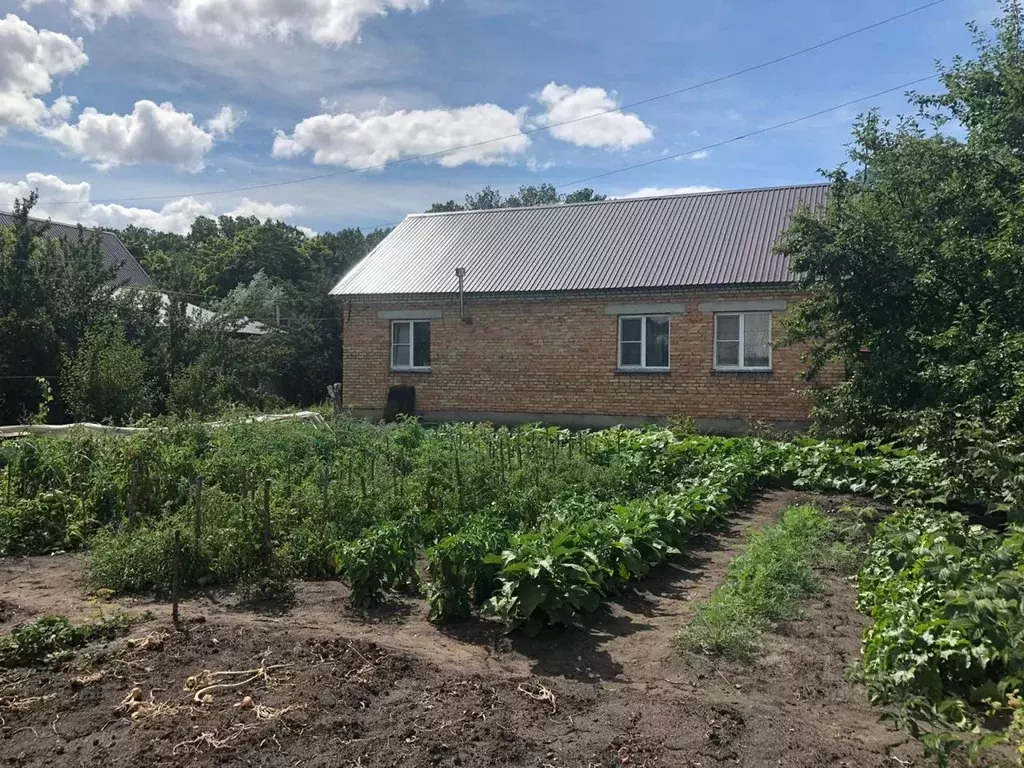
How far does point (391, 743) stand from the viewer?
11.8 ft

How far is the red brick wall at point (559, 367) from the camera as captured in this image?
16.7 meters

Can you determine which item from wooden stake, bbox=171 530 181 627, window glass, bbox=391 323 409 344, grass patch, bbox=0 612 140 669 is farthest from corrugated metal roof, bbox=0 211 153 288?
grass patch, bbox=0 612 140 669

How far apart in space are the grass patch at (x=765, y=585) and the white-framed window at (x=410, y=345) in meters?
13.1

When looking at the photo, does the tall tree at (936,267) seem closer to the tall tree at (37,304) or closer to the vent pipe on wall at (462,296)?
the vent pipe on wall at (462,296)

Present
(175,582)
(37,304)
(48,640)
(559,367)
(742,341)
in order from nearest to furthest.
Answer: (48,640)
(175,582)
(37,304)
(742,341)
(559,367)

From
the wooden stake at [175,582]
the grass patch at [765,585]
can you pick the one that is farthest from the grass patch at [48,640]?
the grass patch at [765,585]

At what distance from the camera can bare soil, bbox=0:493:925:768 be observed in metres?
3.53

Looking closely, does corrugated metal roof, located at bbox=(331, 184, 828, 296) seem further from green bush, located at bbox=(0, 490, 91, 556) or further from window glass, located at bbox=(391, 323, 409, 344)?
green bush, located at bbox=(0, 490, 91, 556)

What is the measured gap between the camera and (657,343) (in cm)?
1767

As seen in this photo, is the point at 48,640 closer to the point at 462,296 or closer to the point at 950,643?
the point at 950,643

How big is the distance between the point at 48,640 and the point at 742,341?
14.4m

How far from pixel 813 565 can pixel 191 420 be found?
704 cm

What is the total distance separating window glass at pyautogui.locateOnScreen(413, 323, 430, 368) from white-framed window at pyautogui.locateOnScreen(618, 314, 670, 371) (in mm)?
4790

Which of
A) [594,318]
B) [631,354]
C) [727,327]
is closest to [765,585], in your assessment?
[727,327]
